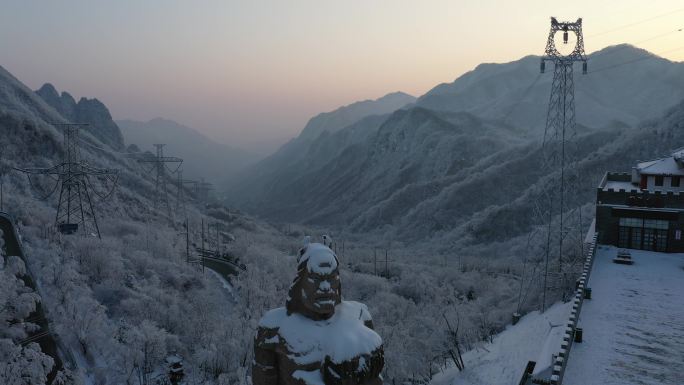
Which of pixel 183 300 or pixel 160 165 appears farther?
pixel 160 165

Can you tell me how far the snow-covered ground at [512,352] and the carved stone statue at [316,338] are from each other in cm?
1788

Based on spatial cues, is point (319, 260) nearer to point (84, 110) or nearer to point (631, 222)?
point (631, 222)

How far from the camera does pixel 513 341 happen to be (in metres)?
33.9

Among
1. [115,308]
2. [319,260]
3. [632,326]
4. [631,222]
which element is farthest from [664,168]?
[115,308]

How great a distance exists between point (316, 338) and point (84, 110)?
632 feet

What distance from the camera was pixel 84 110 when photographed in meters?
175

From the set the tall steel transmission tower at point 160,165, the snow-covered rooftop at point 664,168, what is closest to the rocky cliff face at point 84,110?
the tall steel transmission tower at point 160,165

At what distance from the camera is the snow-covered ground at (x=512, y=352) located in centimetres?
2795

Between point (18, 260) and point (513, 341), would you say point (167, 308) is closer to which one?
point (18, 260)

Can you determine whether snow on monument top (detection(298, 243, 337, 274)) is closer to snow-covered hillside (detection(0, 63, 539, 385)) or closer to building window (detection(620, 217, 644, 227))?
snow-covered hillside (detection(0, 63, 539, 385))

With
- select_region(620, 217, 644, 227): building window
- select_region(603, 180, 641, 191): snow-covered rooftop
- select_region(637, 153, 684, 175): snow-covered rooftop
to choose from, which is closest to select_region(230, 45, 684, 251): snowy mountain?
select_region(603, 180, 641, 191): snow-covered rooftop

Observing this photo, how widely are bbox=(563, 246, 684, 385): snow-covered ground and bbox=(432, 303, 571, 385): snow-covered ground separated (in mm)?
3058

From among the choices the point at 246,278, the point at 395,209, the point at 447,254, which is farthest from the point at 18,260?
the point at 395,209

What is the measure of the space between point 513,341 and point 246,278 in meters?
23.9
